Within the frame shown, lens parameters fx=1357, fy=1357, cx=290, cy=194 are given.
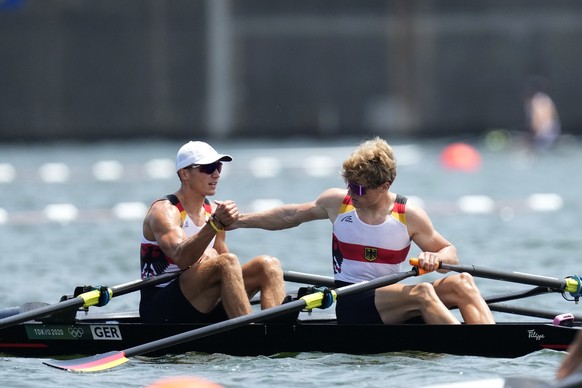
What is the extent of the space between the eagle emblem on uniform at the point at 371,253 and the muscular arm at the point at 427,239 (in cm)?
26

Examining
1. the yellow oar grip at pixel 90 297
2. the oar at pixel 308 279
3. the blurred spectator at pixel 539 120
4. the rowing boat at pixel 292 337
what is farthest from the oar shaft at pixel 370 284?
the blurred spectator at pixel 539 120

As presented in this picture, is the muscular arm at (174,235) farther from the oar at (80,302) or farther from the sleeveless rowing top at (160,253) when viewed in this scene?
the oar at (80,302)

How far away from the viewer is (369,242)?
8867 mm

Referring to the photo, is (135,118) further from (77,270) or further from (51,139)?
(77,270)

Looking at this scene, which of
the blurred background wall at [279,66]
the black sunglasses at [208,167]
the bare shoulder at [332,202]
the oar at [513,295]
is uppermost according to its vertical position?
the blurred background wall at [279,66]

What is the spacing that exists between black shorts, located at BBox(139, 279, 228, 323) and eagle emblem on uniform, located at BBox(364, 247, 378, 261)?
1052 mm

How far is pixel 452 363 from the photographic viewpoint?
28.4 ft

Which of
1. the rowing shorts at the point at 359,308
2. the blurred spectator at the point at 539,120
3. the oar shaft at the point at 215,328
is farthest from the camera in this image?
the blurred spectator at the point at 539,120

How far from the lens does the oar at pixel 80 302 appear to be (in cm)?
898

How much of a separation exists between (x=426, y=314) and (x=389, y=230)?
60cm

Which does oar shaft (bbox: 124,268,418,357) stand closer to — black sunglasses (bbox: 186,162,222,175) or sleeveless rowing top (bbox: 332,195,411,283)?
sleeveless rowing top (bbox: 332,195,411,283)

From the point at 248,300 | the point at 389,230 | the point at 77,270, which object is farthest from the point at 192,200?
the point at 77,270

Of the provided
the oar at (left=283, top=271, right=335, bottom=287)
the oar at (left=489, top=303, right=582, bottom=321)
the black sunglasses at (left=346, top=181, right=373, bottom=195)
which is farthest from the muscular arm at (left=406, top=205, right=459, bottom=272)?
the oar at (left=283, top=271, right=335, bottom=287)

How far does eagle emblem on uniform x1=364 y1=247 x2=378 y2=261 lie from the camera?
8.89 metres
